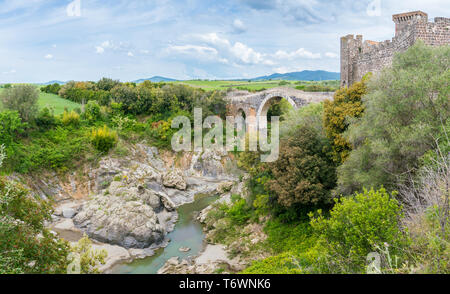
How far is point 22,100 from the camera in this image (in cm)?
2564

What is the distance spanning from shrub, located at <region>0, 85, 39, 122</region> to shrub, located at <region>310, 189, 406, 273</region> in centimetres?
2662

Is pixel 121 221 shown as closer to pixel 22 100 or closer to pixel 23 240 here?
pixel 23 240

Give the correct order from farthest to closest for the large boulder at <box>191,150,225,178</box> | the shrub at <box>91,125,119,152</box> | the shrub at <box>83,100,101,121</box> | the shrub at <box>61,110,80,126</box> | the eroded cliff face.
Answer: the shrub at <box>83,100,101,121</box> < the large boulder at <box>191,150,225,178</box> < the shrub at <box>61,110,80,126</box> < the shrub at <box>91,125,119,152</box> < the eroded cliff face

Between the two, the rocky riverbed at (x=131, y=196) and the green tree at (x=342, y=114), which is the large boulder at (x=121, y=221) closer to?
the rocky riverbed at (x=131, y=196)

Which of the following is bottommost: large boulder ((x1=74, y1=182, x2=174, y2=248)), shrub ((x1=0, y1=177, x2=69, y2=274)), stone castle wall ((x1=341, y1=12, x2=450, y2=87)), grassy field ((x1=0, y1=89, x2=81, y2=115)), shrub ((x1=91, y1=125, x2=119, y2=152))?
large boulder ((x1=74, y1=182, x2=174, y2=248))

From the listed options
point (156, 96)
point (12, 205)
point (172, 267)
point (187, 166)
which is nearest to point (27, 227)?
point (12, 205)

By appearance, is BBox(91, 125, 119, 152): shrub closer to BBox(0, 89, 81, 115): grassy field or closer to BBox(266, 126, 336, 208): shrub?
BBox(0, 89, 81, 115): grassy field

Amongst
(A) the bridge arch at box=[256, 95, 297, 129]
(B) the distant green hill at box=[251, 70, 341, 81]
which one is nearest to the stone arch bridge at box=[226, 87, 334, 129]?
(A) the bridge arch at box=[256, 95, 297, 129]

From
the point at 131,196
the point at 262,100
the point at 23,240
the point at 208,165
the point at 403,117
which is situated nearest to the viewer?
the point at 23,240

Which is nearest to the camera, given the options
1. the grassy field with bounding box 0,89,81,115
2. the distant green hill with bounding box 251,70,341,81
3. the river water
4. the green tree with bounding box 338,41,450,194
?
the green tree with bounding box 338,41,450,194

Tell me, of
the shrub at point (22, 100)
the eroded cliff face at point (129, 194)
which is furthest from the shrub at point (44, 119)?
the eroded cliff face at point (129, 194)

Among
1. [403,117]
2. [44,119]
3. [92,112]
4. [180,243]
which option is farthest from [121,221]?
[92,112]

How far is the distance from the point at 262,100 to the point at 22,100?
22151mm

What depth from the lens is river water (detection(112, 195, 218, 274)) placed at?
14914 mm
